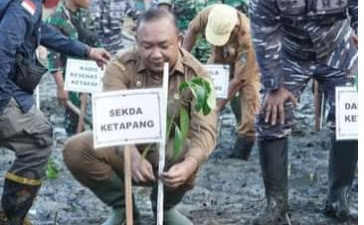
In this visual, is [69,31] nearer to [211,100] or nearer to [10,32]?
[10,32]

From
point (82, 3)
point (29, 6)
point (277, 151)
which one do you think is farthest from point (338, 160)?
point (82, 3)

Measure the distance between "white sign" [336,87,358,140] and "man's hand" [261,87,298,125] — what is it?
33.7 inches

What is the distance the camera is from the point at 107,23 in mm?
10812

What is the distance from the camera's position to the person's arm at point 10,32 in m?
5.64

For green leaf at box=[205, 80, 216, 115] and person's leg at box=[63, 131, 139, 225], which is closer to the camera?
green leaf at box=[205, 80, 216, 115]

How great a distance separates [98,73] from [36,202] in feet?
7.29

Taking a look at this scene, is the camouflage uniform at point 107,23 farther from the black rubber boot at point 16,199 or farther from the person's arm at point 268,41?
the black rubber boot at point 16,199

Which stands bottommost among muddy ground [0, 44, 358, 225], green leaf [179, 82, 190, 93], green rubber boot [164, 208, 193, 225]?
muddy ground [0, 44, 358, 225]

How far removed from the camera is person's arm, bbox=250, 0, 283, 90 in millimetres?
6562

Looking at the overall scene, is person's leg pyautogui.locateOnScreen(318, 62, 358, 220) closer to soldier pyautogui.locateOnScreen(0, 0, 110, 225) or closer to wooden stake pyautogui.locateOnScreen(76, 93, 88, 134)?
soldier pyautogui.locateOnScreen(0, 0, 110, 225)

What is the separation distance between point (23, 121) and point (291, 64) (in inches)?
71.0

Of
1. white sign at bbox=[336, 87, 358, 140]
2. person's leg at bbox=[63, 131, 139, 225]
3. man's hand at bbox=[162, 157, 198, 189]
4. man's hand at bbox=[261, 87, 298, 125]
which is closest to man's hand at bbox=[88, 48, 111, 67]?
person's leg at bbox=[63, 131, 139, 225]

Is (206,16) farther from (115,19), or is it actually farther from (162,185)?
(162,185)

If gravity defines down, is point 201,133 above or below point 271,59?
below
